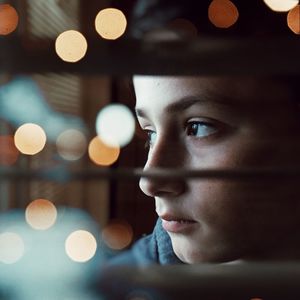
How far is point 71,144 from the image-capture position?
80 centimetres

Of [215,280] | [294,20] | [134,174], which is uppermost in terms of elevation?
[294,20]

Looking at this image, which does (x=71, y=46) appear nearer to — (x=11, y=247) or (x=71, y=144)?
(x=71, y=144)

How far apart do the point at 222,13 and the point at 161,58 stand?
13cm

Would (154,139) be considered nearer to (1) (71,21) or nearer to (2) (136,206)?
(2) (136,206)

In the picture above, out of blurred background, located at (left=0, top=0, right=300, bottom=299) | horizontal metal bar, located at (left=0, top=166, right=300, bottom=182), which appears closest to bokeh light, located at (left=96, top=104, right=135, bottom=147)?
blurred background, located at (left=0, top=0, right=300, bottom=299)

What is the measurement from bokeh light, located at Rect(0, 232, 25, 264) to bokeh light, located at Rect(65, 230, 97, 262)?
2.6 inches

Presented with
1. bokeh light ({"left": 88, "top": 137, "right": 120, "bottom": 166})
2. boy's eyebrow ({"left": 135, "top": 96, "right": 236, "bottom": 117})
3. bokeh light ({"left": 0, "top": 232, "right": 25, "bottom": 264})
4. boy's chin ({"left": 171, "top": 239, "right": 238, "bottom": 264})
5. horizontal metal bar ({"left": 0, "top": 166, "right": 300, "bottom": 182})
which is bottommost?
boy's chin ({"left": 171, "top": 239, "right": 238, "bottom": 264})

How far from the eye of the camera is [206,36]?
0.78 metres

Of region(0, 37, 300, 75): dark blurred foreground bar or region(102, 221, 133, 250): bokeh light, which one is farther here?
region(102, 221, 133, 250): bokeh light

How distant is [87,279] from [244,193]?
243 millimetres

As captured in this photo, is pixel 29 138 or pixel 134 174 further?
pixel 29 138

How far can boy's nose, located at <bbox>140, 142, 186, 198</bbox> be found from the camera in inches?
30.9

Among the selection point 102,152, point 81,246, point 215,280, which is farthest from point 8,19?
point 215,280

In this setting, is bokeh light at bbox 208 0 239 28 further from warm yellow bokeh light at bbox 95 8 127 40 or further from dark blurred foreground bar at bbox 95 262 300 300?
dark blurred foreground bar at bbox 95 262 300 300
